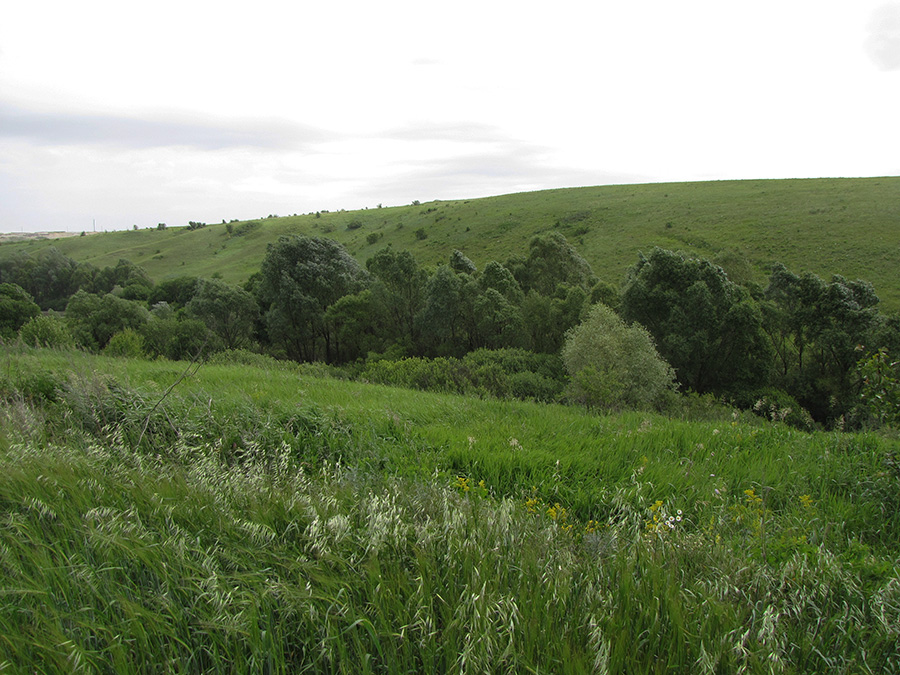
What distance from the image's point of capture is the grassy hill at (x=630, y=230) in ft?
146

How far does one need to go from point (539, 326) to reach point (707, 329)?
10380 mm

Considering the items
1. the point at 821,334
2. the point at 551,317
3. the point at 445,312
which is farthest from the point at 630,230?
the point at 445,312

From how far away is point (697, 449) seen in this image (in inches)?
208

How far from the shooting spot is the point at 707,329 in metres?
25.7

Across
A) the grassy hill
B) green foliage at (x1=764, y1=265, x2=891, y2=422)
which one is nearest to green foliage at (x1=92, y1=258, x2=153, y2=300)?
the grassy hill

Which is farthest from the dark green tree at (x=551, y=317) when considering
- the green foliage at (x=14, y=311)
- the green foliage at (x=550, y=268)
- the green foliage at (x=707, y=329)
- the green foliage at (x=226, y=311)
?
the green foliage at (x=14, y=311)

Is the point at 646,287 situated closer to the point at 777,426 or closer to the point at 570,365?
the point at 570,365

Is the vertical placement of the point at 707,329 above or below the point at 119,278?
below

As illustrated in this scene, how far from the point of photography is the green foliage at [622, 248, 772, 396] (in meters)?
25.5

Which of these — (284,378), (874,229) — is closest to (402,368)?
(284,378)

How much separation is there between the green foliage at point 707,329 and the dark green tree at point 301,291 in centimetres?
2389

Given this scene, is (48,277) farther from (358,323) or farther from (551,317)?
(551,317)

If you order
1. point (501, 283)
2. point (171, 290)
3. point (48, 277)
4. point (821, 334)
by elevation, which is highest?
point (48, 277)

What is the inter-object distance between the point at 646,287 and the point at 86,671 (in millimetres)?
29084
